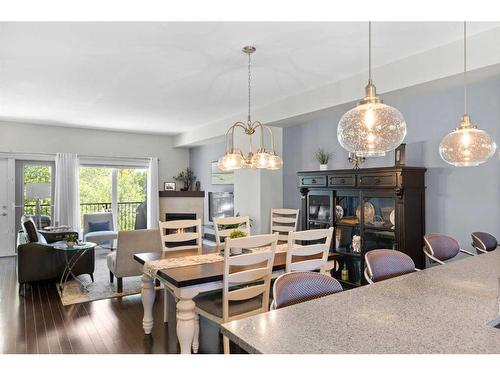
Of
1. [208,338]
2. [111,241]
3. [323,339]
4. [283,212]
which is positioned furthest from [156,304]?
[111,241]

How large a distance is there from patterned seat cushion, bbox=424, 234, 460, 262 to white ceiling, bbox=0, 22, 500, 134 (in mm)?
1674

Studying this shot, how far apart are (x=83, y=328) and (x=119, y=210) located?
16.1ft

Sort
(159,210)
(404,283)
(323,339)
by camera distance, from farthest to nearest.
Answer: (159,210) < (404,283) < (323,339)

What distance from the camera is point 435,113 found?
3.68 metres

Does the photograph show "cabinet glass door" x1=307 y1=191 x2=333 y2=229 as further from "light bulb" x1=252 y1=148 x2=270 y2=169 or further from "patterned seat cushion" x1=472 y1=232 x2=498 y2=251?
"patterned seat cushion" x1=472 y1=232 x2=498 y2=251

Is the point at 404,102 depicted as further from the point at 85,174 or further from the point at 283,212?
the point at 85,174

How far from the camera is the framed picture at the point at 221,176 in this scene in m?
7.18

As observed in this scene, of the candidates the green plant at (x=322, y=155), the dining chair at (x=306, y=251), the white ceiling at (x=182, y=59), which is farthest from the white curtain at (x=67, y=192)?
the dining chair at (x=306, y=251)

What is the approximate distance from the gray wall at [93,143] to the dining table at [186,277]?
197 inches

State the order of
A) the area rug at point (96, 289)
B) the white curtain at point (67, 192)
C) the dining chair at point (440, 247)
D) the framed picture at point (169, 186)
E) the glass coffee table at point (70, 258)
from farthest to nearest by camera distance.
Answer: the framed picture at point (169, 186) < the white curtain at point (67, 192) < the glass coffee table at point (70, 258) < the area rug at point (96, 289) < the dining chair at point (440, 247)

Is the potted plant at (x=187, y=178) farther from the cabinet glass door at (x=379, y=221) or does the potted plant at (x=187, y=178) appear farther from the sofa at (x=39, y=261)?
the cabinet glass door at (x=379, y=221)

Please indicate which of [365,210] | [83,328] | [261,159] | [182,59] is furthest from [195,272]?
[365,210]

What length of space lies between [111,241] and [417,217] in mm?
5712

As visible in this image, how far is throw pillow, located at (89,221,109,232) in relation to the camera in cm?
703
